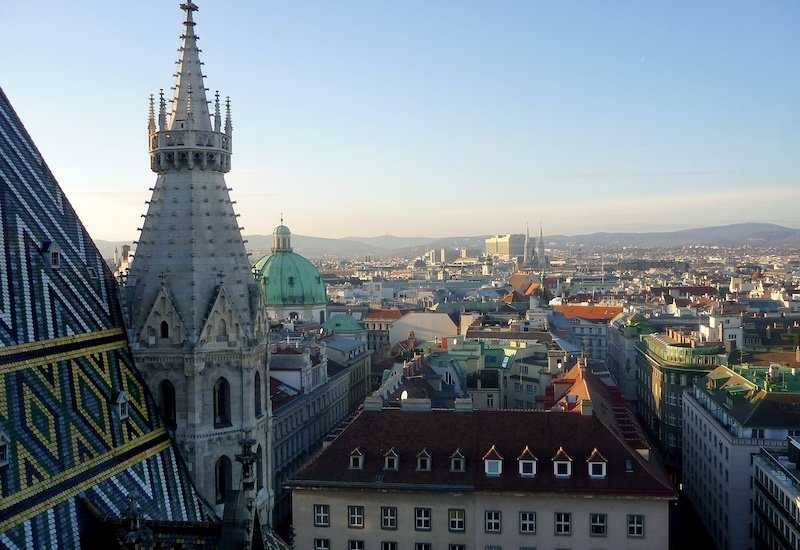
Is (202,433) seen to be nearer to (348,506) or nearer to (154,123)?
(154,123)

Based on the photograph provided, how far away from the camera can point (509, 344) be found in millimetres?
110625

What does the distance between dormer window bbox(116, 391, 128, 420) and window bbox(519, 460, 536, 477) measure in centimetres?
2723

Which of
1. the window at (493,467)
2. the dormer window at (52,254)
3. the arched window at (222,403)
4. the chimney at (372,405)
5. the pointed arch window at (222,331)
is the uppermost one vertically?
the dormer window at (52,254)

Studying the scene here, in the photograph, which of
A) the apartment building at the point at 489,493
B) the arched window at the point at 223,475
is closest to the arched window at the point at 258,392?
the arched window at the point at 223,475

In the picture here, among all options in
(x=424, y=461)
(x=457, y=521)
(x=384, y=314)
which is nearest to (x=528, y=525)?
(x=457, y=521)

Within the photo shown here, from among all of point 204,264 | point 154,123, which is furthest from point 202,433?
point 154,123

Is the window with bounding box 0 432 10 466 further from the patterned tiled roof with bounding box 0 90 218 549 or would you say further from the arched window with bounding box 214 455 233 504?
the arched window with bounding box 214 455 233 504

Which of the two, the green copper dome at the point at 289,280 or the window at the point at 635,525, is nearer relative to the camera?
the window at the point at 635,525

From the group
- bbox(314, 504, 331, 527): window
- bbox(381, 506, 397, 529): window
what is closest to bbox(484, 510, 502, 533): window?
bbox(381, 506, 397, 529): window

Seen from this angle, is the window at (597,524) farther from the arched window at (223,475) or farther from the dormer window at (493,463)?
the arched window at (223,475)

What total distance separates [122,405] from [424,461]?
25.7m

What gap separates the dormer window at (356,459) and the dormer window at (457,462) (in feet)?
17.6

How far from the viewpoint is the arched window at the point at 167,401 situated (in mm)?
31844

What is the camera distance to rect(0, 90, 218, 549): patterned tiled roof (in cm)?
2408
